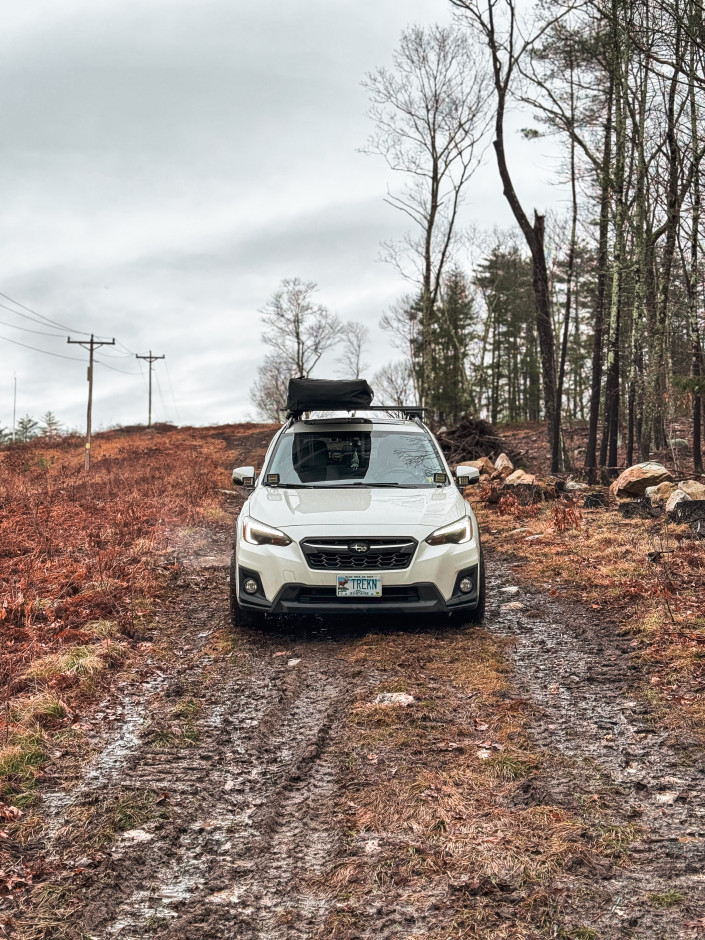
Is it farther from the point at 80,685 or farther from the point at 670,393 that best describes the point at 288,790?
the point at 670,393

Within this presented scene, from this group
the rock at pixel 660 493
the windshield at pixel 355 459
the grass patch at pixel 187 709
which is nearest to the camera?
the grass patch at pixel 187 709

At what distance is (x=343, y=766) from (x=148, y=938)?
1.55m

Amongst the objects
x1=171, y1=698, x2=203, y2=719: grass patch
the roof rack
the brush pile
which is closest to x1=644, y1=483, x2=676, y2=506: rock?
the roof rack

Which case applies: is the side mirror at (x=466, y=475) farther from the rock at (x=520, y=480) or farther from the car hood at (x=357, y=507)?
the rock at (x=520, y=480)

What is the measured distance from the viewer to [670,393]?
15.9 metres

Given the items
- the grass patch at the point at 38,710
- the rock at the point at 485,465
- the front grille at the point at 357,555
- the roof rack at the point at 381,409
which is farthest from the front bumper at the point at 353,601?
the rock at the point at 485,465

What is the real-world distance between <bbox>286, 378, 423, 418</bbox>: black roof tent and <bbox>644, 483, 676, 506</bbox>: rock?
5365 mm

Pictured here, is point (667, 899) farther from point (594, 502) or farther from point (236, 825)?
point (594, 502)

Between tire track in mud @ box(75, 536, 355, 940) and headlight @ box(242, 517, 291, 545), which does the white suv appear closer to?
headlight @ box(242, 517, 291, 545)

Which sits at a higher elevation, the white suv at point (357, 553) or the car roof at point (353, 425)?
the car roof at point (353, 425)

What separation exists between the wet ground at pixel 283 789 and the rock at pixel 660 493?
6.43 metres

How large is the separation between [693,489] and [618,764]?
8.56m

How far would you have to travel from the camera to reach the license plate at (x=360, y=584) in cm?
609

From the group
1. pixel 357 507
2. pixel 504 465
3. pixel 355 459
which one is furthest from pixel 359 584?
pixel 504 465
